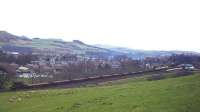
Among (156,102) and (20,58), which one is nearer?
(156,102)

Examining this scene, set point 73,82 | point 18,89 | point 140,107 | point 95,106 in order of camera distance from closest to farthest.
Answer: point 140,107, point 95,106, point 18,89, point 73,82

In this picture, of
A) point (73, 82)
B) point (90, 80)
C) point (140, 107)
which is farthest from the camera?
point (90, 80)

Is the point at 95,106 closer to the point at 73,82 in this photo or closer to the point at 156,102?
the point at 156,102

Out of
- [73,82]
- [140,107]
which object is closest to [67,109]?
[140,107]

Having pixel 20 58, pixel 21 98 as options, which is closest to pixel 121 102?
pixel 21 98

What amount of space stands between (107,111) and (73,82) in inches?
1359

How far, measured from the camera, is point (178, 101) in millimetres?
23250

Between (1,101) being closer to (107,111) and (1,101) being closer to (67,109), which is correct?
(67,109)

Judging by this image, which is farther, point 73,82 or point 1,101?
point 73,82

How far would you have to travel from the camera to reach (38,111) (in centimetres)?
2672

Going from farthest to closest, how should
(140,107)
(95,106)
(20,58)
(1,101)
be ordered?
(20,58) < (1,101) < (95,106) < (140,107)

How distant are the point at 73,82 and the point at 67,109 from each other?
1225 inches

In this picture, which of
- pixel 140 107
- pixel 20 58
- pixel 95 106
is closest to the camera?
pixel 140 107

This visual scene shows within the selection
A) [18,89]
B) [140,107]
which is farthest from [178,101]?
[18,89]
